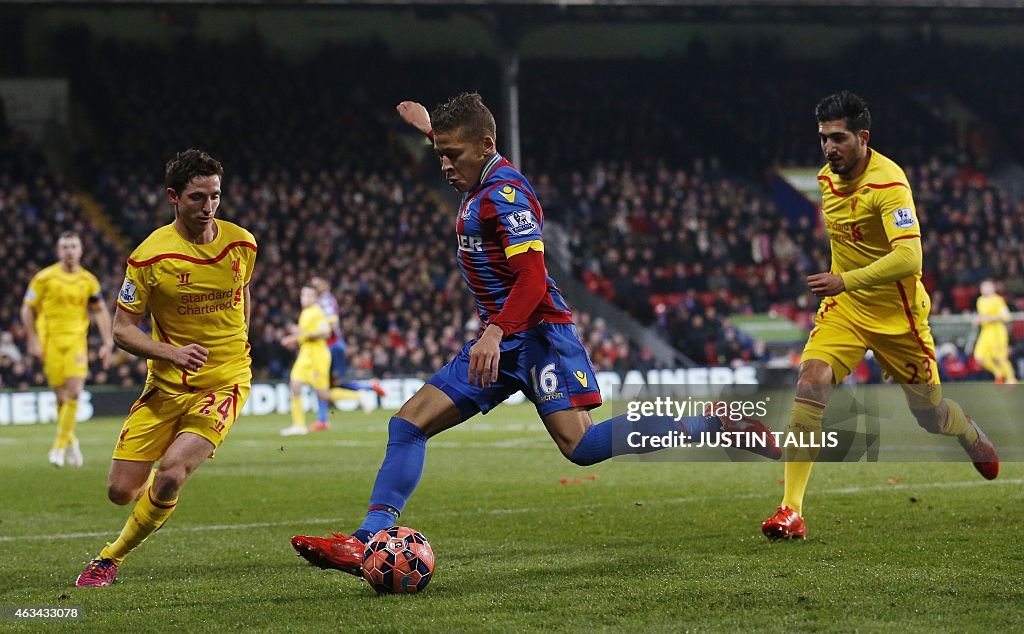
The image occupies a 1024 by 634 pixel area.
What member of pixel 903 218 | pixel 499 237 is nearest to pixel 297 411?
pixel 903 218

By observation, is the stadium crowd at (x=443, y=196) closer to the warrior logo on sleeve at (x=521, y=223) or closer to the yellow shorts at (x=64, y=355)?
the yellow shorts at (x=64, y=355)

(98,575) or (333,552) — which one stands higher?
(333,552)

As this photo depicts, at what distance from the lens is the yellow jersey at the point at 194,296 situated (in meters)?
A: 7.02

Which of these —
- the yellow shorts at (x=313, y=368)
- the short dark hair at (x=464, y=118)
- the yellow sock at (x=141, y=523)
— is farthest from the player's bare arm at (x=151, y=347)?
the yellow shorts at (x=313, y=368)

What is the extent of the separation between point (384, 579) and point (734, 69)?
34.2 m

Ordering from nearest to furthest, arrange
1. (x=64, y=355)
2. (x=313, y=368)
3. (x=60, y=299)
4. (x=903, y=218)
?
(x=903, y=218) < (x=64, y=355) < (x=60, y=299) < (x=313, y=368)

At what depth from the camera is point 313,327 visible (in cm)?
1919

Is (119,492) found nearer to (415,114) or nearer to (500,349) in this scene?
(500,349)

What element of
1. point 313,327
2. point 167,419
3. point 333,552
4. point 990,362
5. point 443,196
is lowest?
point 333,552

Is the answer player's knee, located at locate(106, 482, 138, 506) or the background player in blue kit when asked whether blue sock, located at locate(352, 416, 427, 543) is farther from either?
player's knee, located at locate(106, 482, 138, 506)

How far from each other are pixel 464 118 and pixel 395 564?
6.65ft

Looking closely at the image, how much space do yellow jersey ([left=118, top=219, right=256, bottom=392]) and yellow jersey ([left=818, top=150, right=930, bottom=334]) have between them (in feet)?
11.0

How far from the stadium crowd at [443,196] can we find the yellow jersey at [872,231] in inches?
728

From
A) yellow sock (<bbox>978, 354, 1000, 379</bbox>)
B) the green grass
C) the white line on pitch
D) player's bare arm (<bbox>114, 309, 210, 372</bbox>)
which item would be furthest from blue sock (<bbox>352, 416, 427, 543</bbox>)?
yellow sock (<bbox>978, 354, 1000, 379</bbox>)
